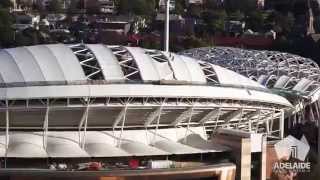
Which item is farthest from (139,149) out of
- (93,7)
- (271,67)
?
(93,7)

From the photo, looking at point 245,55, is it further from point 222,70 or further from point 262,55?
point 222,70

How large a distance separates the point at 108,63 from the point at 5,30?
268ft

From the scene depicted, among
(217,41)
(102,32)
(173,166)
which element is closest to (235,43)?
(217,41)

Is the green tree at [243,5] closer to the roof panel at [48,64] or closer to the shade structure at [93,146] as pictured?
the shade structure at [93,146]

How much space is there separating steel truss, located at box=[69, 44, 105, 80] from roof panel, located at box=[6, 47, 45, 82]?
89.6 inches

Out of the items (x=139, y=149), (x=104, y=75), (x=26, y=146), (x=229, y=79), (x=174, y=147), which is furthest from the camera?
(x=229, y=79)

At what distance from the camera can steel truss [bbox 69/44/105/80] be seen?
35.4m

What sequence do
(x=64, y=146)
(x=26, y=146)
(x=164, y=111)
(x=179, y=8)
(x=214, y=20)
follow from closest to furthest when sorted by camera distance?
(x=26, y=146) → (x=64, y=146) → (x=164, y=111) → (x=214, y=20) → (x=179, y=8)

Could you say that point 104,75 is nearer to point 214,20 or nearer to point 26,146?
point 26,146

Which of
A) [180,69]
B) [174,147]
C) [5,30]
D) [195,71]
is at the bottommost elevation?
[5,30]

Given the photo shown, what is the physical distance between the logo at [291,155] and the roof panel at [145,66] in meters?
9.65

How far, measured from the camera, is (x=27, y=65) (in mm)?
35312

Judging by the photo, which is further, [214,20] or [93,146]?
[214,20]

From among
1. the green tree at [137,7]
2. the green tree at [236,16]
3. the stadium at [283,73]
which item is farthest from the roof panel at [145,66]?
the green tree at [137,7]
